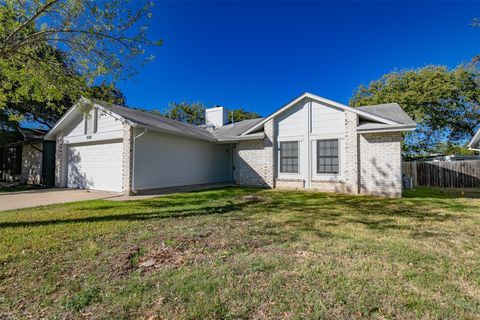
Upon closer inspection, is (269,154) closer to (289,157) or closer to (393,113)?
(289,157)

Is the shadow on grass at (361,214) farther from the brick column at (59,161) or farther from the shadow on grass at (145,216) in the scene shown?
the brick column at (59,161)

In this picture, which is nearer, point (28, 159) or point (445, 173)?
point (445, 173)

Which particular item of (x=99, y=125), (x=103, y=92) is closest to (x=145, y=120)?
(x=99, y=125)

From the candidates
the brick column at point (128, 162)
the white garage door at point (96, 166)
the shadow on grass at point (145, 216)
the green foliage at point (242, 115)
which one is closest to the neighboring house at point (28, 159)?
the white garage door at point (96, 166)

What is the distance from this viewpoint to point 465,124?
21.2 m

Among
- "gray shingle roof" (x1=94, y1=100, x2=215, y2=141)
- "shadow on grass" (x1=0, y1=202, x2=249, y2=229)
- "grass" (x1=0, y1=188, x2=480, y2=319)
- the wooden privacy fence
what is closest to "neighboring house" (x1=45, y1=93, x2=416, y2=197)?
"gray shingle roof" (x1=94, y1=100, x2=215, y2=141)

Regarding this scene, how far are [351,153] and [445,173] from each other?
8.10 m

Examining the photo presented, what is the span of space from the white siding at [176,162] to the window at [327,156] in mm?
6375

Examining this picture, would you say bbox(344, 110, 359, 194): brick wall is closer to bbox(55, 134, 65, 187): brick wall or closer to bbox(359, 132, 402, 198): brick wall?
bbox(359, 132, 402, 198): brick wall

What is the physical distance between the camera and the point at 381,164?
33.8 feet

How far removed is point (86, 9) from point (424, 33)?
17354 millimetres

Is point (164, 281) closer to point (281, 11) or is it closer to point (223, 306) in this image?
point (223, 306)

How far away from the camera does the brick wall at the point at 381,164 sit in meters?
10.0

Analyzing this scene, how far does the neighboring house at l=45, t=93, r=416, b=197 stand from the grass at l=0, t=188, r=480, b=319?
449 centimetres
